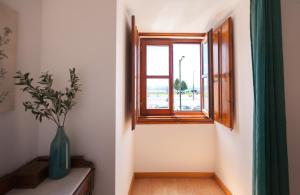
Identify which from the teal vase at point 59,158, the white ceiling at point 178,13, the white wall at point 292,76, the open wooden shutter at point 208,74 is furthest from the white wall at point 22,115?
the open wooden shutter at point 208,74

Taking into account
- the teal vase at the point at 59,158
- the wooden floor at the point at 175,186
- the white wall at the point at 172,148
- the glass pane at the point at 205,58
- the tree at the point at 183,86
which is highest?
the glass pane at the point at 205,58

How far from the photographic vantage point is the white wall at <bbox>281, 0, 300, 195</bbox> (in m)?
1.66

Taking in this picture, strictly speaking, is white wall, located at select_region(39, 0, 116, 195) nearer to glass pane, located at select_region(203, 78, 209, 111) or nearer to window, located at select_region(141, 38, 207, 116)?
window, located at select_region(141, 38, 207, 116)

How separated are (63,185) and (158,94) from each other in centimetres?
238

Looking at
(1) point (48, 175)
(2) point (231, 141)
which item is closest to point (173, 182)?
(2) point (231, 141)

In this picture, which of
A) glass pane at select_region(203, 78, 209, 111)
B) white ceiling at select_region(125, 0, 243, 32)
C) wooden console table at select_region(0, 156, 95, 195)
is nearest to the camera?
wooden console table at select_region(0, 156, 95, 195)

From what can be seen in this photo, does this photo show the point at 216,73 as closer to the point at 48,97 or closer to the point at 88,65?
the point at 88,65

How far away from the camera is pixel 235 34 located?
7.29ft

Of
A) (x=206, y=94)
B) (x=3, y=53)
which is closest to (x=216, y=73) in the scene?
(x=206, y=94)

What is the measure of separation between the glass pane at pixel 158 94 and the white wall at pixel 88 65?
5.95ft

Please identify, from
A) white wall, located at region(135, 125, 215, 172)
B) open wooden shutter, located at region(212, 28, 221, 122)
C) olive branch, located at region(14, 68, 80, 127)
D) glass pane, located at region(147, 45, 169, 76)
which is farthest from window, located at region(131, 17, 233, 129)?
olive branch, located at region(14, 68, 80, 127)

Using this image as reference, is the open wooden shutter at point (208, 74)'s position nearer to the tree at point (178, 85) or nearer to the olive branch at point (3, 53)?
the tree at point (178, 85)

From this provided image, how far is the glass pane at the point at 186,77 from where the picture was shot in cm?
342

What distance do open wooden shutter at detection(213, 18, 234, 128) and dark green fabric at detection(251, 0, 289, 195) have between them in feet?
2.46
